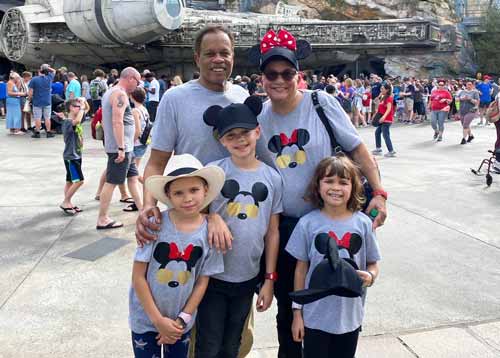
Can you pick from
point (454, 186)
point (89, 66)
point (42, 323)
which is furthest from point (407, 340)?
point (89, 66)

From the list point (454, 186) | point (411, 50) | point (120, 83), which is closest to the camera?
point (120, 83)

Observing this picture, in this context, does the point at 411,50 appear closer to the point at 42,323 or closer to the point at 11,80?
the point at 11,80

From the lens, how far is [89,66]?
24734mm

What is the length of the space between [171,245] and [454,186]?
653 cm

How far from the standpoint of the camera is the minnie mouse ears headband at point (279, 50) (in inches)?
87.5

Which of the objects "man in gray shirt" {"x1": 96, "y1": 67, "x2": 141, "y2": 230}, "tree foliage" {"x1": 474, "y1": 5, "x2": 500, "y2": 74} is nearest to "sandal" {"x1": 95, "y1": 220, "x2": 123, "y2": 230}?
"man in gray shirt" {"x1": 96, "y1": 67, "x2": 141, "y2": 230}

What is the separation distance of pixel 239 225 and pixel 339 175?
539 mm

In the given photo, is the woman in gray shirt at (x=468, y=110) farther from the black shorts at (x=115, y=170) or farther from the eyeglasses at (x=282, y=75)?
the eyeglasses at (x=282, y=75)

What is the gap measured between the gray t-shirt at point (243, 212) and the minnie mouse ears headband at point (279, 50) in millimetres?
555

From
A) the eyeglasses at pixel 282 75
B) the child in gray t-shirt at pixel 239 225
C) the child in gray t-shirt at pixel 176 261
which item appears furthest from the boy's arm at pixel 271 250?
the eyeglasses at pixel 282 75

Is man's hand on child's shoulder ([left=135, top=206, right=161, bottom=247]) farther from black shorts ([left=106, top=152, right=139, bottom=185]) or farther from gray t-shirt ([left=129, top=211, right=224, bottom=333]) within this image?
black shorts ([left=106, top=152, right=139, bottom=185])

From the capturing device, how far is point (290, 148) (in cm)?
231

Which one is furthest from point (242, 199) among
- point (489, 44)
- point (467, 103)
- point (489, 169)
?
point (489, 44)

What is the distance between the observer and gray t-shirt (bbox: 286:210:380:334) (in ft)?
7.06
